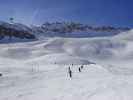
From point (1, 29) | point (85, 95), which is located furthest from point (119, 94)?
point (1, 29)

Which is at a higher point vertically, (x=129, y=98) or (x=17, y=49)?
(x=129, y=98)

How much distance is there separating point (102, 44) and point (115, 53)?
21.3 m

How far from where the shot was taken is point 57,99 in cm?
1784

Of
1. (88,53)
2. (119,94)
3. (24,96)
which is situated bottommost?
(88,53)

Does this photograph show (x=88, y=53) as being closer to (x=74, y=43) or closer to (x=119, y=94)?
(x=74, y=43)

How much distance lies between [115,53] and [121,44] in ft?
66.5

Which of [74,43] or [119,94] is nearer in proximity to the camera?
[119,94]

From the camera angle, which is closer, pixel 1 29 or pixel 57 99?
pixel 57 99

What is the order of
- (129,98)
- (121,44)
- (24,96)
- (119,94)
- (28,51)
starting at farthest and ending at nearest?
(121,44)
(28,51)
(24,96)
(119,94)
(129,98)

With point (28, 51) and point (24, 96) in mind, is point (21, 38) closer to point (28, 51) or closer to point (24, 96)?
point (28, 51)

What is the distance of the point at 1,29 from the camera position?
575 ft

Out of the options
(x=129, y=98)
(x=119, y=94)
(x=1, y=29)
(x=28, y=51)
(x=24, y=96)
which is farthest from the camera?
(x=1, y=29)

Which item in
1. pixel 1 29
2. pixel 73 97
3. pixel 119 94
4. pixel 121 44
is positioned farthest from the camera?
pixel 1 29

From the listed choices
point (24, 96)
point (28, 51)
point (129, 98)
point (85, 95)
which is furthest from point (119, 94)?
point (28, 51)
